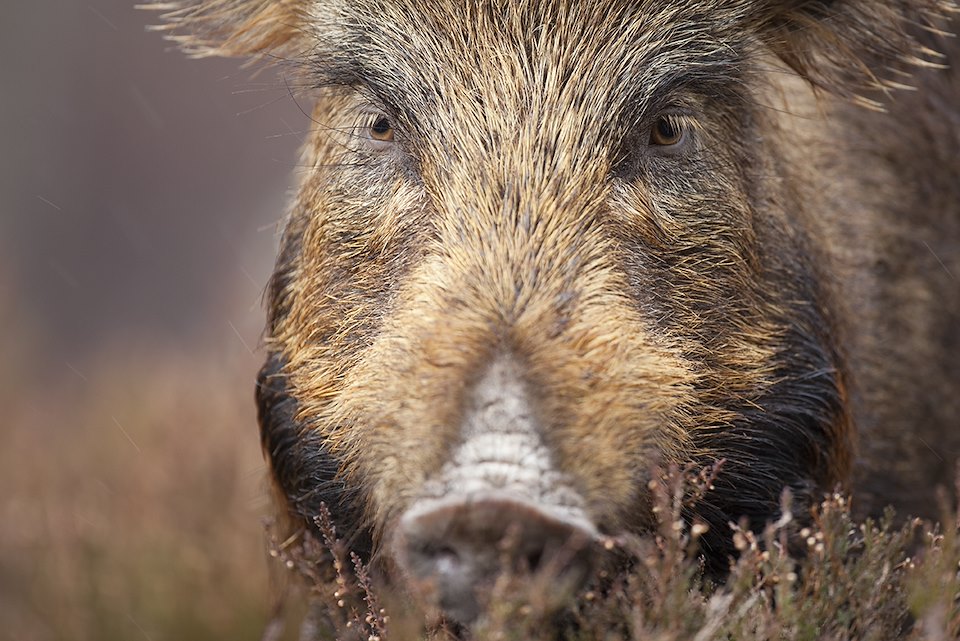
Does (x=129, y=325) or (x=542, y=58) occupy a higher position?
(x=542, y=58)

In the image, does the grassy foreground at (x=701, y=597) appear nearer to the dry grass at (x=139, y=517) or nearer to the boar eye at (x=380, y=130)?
the boar eye at (x=380, y=130)

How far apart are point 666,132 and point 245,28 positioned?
1605 mm

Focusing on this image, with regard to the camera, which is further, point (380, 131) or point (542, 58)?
point (380, 131)

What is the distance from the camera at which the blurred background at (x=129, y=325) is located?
5.79 metres

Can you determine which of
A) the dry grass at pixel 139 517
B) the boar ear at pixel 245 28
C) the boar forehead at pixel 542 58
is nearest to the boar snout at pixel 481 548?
the boar forehead at pixel 542 58

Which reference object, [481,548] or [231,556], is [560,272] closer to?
[481,548]

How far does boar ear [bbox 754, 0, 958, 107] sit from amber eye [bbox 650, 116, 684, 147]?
50 centimetres

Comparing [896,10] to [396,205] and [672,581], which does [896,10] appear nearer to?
[396,205]

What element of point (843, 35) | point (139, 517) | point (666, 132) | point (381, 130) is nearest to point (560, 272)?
point (666, 132)

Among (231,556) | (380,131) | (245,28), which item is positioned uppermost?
(245,28)

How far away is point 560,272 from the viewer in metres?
3.21

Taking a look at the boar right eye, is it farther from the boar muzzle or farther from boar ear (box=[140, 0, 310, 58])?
the boar muzzle

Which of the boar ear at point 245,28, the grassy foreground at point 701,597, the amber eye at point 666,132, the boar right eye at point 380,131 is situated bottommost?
the grassy foreground at point 701,597

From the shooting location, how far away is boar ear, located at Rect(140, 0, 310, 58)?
4191 mm
